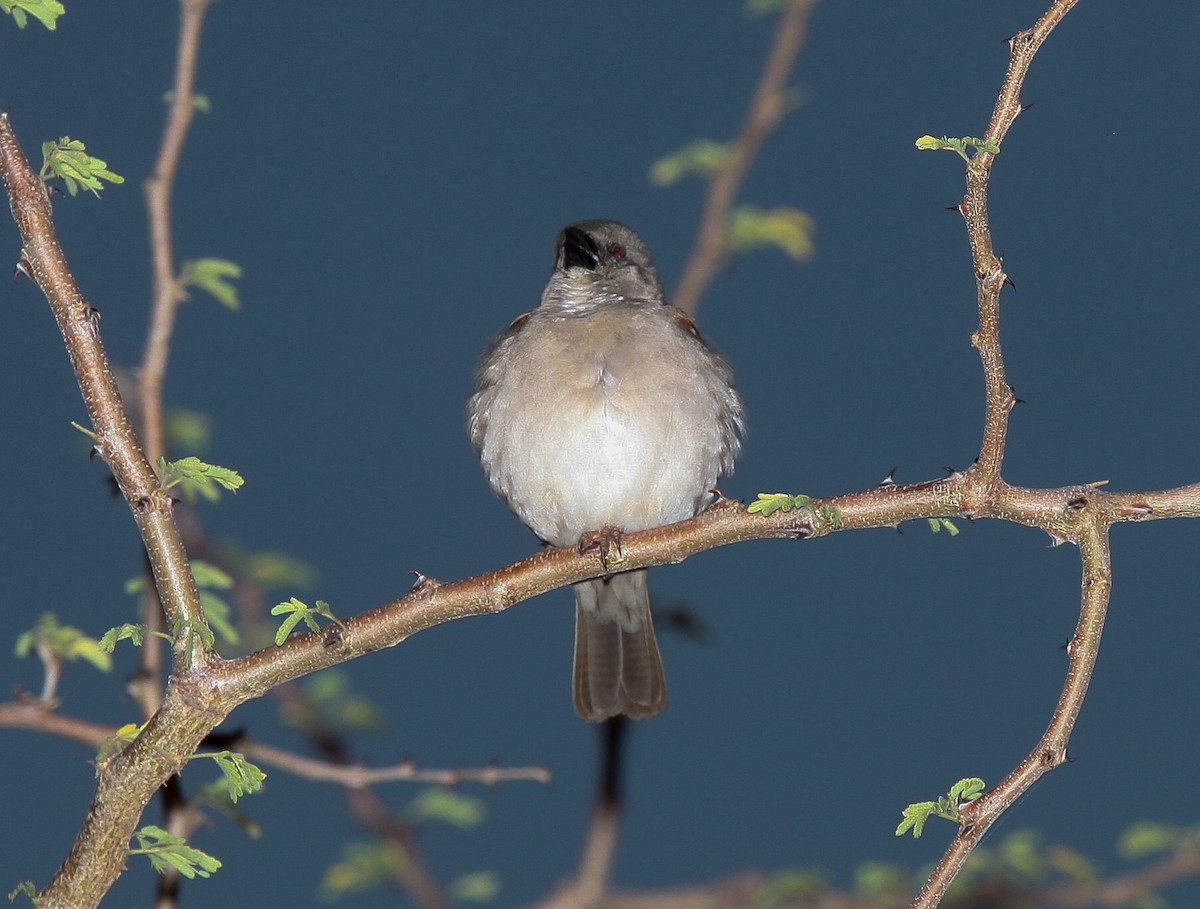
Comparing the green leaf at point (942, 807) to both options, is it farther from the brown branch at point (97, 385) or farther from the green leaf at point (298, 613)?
the brown branch at point (97, 385)

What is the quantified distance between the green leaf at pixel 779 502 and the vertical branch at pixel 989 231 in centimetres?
33

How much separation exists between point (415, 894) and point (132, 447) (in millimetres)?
2230

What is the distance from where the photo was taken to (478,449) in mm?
4074

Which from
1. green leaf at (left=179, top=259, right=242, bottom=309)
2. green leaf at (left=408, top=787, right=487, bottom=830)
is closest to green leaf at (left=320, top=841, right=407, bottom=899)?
green leaf at (left=408, top=787, right=487, bottom=830)

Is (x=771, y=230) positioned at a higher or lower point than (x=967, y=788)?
higher

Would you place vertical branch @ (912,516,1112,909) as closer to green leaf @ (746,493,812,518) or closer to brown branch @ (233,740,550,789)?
green leaf @ (746,493,812,518)

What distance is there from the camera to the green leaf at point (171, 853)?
7.27 ft

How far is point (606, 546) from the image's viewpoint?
8.95 feet

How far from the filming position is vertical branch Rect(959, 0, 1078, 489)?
2.06 m

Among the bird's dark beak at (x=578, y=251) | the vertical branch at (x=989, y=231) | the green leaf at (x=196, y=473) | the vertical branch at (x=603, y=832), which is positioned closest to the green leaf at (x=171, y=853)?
the green leaf at (x=196, y=473)

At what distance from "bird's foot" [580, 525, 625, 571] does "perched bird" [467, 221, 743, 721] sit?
2.04 feet

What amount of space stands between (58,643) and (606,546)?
4.15 ft

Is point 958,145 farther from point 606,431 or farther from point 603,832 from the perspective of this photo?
point 603,832

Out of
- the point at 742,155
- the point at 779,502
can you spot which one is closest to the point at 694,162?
the point at 742,155
